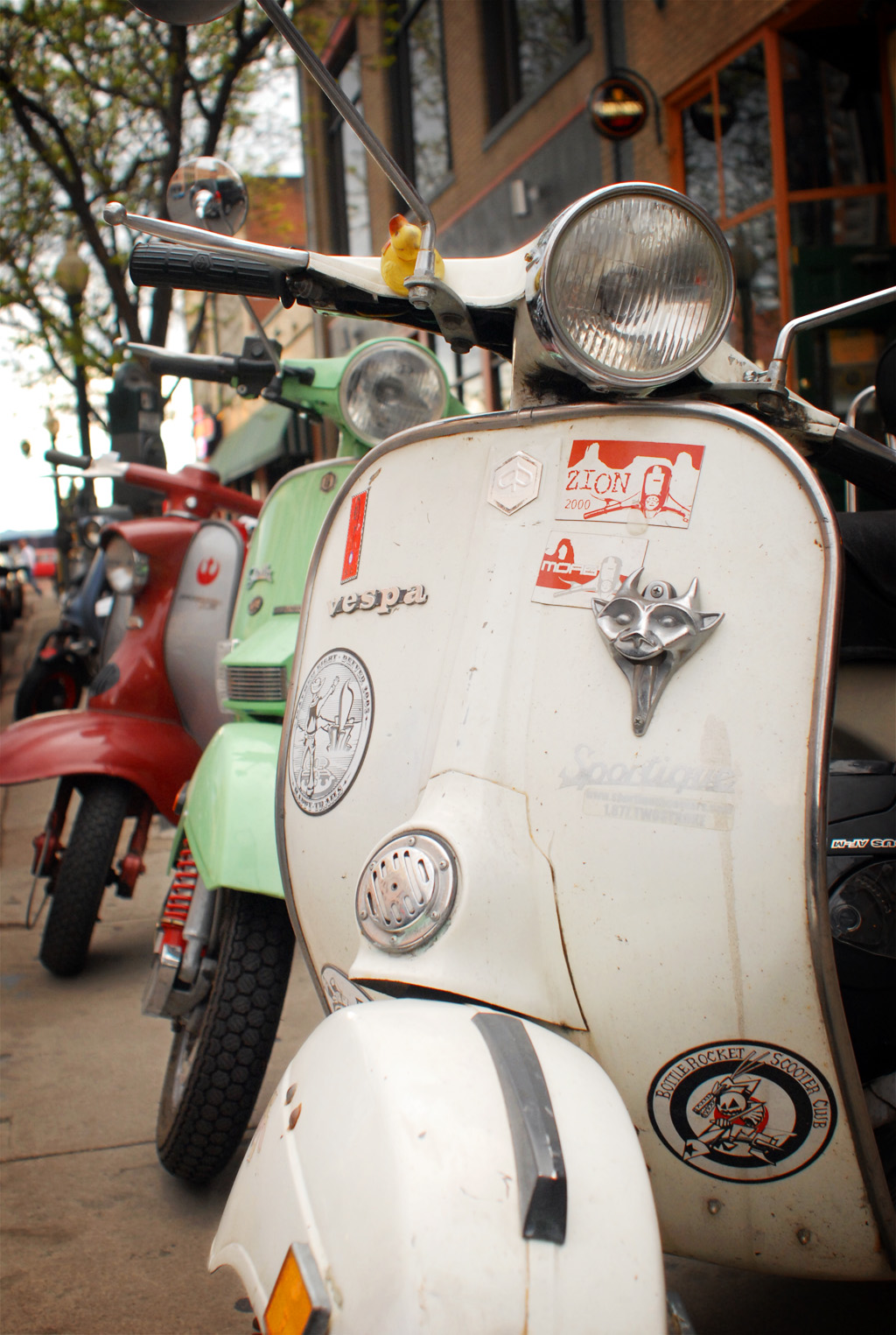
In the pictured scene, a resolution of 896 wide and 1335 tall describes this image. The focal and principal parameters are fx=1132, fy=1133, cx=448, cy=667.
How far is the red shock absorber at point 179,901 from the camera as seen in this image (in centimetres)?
217

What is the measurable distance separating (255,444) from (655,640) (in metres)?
17.1

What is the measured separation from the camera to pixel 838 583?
128 centimetres

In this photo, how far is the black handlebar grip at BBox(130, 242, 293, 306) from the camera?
1.68 m

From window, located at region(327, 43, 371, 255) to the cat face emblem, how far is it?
14.2 metres

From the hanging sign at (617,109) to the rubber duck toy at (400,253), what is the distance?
731cm

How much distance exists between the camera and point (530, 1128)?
3.22 feet

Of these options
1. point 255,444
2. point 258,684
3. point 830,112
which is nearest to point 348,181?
point 255,444

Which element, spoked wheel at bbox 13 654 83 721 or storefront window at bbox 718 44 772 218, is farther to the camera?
storefront window at bbox 718 44 772 218

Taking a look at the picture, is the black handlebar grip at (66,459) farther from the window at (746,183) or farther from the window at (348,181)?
the window at (348,181)

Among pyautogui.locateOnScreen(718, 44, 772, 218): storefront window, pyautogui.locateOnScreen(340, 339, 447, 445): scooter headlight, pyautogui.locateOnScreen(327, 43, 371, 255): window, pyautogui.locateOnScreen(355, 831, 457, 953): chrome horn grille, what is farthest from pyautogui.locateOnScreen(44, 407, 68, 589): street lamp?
pyautogui.locateOnScreen(355, 831, 457, 953): chrome horn grille

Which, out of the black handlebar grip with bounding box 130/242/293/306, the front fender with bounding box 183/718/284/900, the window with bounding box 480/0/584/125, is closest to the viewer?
the black handlebar grip with bounding box 130/242/293/306

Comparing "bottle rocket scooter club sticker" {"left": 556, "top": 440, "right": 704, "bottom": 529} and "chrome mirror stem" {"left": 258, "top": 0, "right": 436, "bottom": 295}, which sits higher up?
"chrome mirror stem" {"left": 258, "top": 0, "right": 436, "bottom": 295}

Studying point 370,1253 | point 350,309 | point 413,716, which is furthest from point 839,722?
point 370,1253

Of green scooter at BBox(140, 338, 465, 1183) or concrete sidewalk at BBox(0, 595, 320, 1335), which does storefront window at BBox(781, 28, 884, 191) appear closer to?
concrete sidewalk at BBox(0, 595, 320, 1335)
